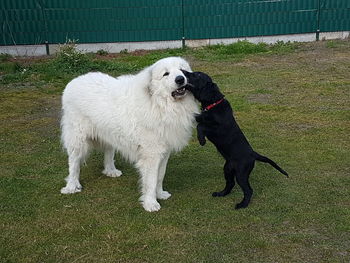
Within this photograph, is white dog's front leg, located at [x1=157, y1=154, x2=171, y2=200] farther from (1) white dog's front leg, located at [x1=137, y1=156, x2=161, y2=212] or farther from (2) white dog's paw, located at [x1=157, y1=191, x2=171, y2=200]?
(1) white dog's front leg, located at [x1=137, y1=156, x2=161, y2=212]

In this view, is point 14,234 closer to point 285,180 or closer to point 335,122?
point 285,180

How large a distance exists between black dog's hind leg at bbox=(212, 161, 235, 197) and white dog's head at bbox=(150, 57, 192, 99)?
88cm

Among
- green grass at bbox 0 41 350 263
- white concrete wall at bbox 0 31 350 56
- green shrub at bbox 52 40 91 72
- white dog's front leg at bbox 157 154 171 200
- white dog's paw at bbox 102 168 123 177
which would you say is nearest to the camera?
green grass at bbox 0 41 350 263

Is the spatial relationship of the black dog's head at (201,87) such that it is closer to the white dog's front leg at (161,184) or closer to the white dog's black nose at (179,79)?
the white dog's black nose at (179,79)

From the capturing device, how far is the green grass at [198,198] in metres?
3.67

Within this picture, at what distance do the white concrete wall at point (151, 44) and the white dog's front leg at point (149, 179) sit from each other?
31.0 ft

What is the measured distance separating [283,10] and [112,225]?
36.8 ft

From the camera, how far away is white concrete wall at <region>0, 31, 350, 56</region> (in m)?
12.9

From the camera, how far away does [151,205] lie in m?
4.36

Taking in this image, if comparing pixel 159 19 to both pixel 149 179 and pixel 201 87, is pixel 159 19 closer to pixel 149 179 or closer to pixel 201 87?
pixel 201 87

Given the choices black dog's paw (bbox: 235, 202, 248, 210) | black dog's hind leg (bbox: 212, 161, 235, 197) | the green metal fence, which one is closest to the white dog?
black dog's hind leg (bbox: 212, 161, 235, 197)

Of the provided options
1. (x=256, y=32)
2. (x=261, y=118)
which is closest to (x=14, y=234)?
(x=261, y=118)

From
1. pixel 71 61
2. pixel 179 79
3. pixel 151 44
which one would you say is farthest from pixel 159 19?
pixel 179 79

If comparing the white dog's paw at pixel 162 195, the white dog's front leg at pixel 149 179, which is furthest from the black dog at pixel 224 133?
the white dog's paw at pixel 162 195
